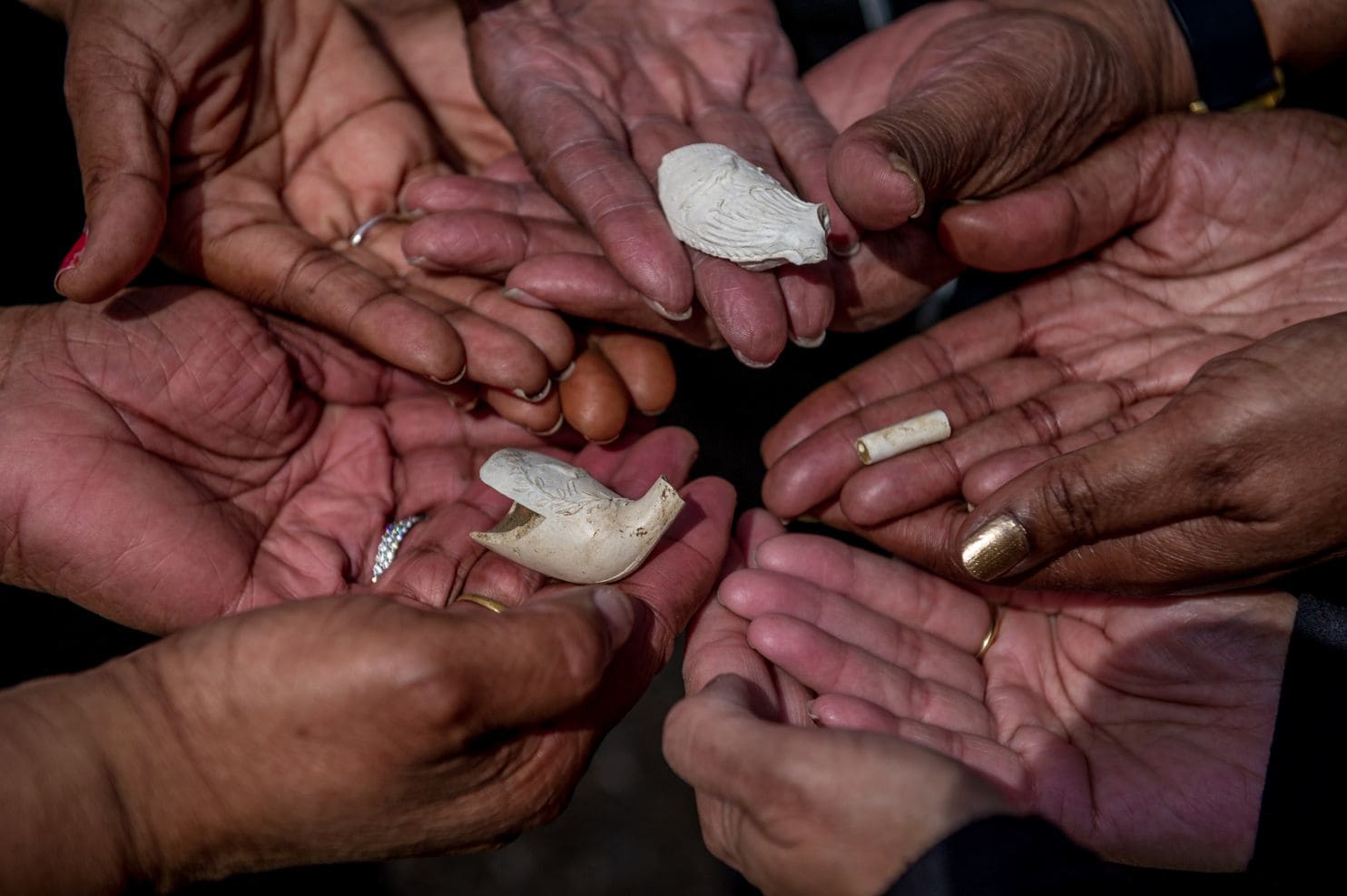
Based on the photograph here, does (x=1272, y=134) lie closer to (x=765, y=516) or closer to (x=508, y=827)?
(x=765, y=516)

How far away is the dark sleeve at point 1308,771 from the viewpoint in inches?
71.2

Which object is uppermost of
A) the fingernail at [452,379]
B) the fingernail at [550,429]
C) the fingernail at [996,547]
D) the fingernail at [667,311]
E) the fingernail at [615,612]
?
the fingernail at [667,311]

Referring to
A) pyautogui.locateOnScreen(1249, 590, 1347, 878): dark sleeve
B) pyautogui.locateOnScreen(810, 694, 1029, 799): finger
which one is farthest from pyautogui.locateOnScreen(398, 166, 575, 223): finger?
pyautogui.locateOnScreen(1249, 590, 1347, 878): dark sleeve

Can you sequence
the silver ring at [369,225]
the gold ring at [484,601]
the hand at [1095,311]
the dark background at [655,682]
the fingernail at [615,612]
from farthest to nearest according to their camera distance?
the silver ring at [369,225], the dark background at [655,682], the hand at [1095,311], the gold ring at [484,601], the fingernail at [615,612]

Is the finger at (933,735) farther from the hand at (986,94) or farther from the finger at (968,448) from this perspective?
the hand at (986,94)

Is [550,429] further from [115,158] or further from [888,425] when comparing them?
[115,158]

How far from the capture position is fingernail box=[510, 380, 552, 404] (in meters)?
2.30

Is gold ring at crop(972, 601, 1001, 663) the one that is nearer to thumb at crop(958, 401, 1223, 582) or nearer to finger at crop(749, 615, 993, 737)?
finger at crop(749, 615, 993, 737)

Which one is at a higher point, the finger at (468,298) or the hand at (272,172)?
the hand at (272,172)

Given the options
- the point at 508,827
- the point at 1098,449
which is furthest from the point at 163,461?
the point at 1098,449

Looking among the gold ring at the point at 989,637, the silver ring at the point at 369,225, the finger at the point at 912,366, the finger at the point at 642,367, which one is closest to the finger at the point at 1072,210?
the finger at the point at 912,366

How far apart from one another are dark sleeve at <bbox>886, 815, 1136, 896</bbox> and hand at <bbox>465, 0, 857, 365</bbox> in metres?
1.22

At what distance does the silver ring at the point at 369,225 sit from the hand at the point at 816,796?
1.79 m

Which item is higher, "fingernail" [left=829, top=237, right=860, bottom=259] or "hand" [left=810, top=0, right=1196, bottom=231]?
"hand" [left=810, top=0, right=1196, bottom=231]
